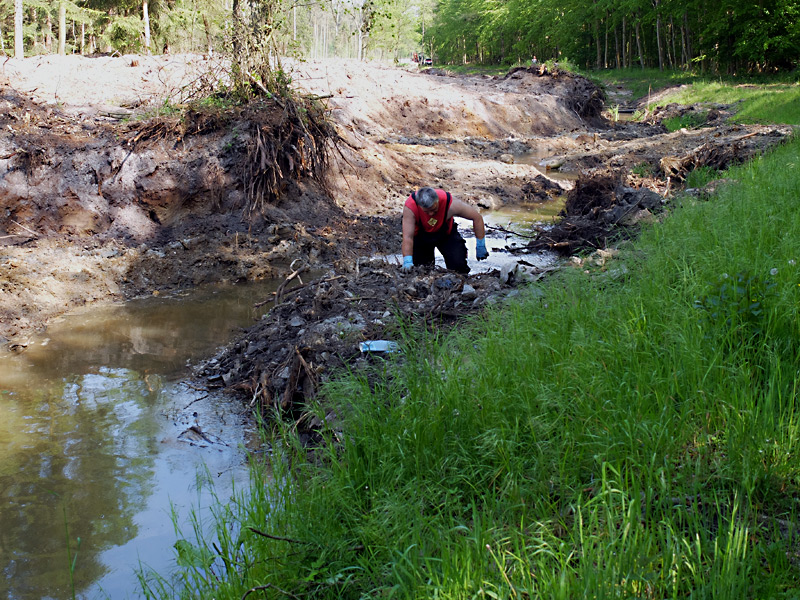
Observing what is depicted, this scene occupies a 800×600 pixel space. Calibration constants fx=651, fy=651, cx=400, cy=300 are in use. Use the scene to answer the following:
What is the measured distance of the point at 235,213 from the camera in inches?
394

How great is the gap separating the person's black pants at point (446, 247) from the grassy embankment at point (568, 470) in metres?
3.46

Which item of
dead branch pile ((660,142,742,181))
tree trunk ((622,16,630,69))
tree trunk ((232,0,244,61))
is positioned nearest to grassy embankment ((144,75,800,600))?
dead branch pile ((660,142,742,181))

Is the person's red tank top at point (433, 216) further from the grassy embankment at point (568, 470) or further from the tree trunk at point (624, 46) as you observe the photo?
the tree trunk at point (624, 46)

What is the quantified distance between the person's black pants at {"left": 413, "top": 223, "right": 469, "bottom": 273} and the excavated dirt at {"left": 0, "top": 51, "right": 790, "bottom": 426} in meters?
0.53

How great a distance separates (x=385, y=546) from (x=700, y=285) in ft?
9.24

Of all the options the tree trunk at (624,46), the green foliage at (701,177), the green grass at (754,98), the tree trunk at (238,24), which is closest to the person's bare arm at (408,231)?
the tree trunk at (238,24)

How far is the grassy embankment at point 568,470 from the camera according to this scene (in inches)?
94.0

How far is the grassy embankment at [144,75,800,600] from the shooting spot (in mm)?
2389

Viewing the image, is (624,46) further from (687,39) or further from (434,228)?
(434,228)

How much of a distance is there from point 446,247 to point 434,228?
38cm

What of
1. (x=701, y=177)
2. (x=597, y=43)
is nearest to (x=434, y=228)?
(x=701, y=177)

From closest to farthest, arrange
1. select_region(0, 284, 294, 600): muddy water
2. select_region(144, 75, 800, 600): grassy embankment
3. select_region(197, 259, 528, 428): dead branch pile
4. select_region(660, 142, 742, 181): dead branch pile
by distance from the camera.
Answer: select_region(144, 75, 800, 600): grassy embankment, select_region(0, 284, 294, 600): muddy water, select_region(197, 259, 528, 428): dead branch pile, select_region(660, 142, 742, 181): dead branch pile

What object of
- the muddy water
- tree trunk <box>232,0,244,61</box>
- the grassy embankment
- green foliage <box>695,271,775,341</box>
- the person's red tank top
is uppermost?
tree trunk <box>232,0,244,61</box>

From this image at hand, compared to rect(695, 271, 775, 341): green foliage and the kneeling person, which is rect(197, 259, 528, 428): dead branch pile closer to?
the kneeling person
